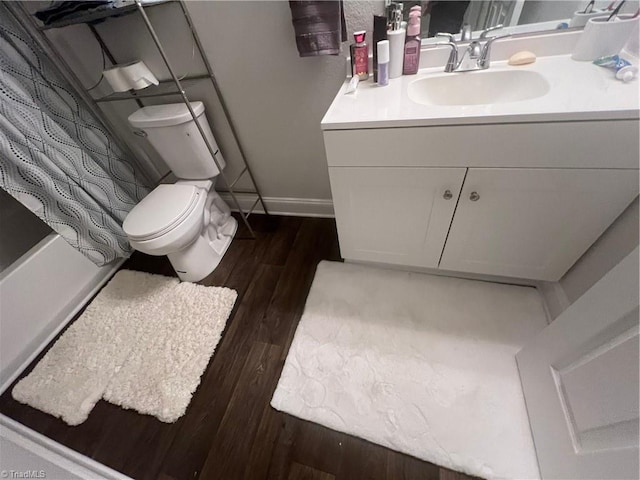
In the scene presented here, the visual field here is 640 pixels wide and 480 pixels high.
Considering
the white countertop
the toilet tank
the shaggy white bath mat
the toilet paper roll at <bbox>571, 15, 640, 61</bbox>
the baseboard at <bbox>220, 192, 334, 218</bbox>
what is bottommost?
the shaggy white bath mat

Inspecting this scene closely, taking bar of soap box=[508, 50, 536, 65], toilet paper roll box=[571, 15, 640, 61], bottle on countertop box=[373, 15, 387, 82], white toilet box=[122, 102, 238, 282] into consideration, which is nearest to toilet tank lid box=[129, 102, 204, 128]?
white toilet box=[122, 102, 238, 282]

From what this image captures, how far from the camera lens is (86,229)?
140cm

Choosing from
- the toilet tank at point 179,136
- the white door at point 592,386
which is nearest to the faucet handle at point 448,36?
the white door at point 592,386

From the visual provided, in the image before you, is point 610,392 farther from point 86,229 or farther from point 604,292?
point 86,229

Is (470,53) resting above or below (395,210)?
above

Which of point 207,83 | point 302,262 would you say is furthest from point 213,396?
point 207,83

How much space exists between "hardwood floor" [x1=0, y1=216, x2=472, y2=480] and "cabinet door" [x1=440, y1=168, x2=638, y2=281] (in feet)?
2.50

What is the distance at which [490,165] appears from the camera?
2.63ft

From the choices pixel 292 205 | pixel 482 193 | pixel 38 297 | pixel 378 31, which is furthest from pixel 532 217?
pixel 38 297

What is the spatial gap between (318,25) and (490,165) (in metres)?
0.77

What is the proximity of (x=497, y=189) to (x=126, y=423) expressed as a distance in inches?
Result: 64.0

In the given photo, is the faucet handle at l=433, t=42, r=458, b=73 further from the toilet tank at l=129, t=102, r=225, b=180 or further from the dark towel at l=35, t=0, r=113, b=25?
the dark towel at l=35, t=0, r=113, b=25

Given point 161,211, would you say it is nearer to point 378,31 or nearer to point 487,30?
point 378,31

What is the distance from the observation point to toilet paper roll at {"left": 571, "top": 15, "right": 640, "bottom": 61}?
0.81m
